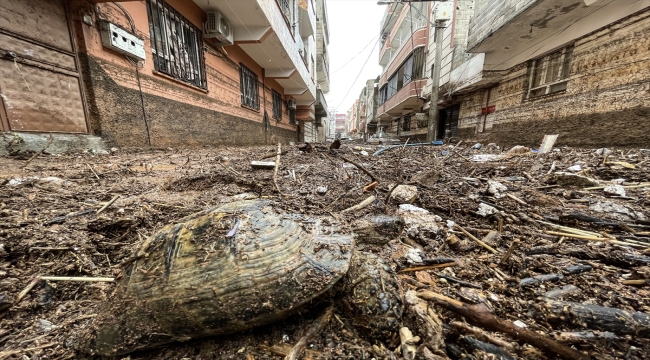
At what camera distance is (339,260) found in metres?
1.08

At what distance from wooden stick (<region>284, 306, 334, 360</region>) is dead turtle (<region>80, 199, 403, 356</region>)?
0.08 m

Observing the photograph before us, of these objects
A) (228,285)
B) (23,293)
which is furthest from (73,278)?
(228,285)

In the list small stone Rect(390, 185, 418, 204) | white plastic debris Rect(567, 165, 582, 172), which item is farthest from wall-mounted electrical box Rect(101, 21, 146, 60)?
white plastic debris Rect(567, 165, 582, 172)

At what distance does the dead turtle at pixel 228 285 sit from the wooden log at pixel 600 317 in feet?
2.13

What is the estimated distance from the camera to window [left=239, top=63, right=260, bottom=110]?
29.3 feet

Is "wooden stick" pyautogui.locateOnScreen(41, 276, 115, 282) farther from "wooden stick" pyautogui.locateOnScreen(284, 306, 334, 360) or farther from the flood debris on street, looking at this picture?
"wooden stick" pyautogui.locateOnScreen(284, 306, 334, 360)

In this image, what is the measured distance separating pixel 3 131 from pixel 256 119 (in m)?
7.96

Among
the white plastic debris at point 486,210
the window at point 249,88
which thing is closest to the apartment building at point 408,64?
the window at point 249,88

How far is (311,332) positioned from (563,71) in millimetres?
8735

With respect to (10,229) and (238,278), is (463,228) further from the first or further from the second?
(10,229)

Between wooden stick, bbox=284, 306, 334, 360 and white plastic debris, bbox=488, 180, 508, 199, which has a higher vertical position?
white plastic debris, bbox=488, 180, 508, 199

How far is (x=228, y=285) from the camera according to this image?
921mm

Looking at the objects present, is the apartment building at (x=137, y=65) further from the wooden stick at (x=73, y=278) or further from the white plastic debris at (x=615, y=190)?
the white plastic debris at (x=615, y=190)

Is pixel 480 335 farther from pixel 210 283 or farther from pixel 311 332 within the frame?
pixel 210 283
